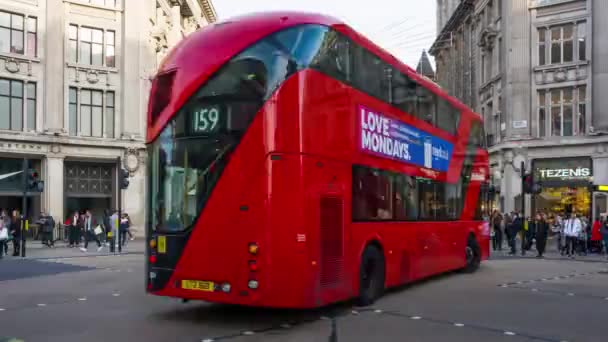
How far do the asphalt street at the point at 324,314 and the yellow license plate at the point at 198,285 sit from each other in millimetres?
548

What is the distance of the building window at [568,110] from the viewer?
35.3 metres

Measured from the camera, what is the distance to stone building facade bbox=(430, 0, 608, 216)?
34.3 meters

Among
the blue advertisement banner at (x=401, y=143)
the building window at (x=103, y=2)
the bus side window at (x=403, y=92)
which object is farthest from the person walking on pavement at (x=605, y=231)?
the building window at (x=103, y=2)

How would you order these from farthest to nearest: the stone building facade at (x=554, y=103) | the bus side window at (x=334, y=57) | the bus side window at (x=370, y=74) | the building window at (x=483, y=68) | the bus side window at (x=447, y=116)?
the building window at (x=483, y=68) < the stone building facade at (x=554, y=103) < the bus side window at (x=447, y=116) < the bus side window at (x=370, y=74) < the bus side window at (x=334, y=57)

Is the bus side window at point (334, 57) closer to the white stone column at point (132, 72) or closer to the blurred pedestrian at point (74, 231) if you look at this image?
the blurred pedestrian at point (74, 231)

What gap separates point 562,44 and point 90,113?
86.0 ft

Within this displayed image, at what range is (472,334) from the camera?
8.95 metres

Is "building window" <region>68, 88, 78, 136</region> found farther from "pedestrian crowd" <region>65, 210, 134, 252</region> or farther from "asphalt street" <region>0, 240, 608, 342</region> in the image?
"asphalt street" <region>0, 240, 608, 342</region>

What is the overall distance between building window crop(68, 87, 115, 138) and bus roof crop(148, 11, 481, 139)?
28.7m

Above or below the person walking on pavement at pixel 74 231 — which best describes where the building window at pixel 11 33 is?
above

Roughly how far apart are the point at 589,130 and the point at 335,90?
28.5 metres

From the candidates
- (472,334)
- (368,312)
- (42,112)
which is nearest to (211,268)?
(368,312)

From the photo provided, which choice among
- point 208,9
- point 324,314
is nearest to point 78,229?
point 324,314

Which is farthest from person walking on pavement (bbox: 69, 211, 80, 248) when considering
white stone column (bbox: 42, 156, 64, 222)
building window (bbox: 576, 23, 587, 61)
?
building window (bbox: 576, 23, 587, 61)
